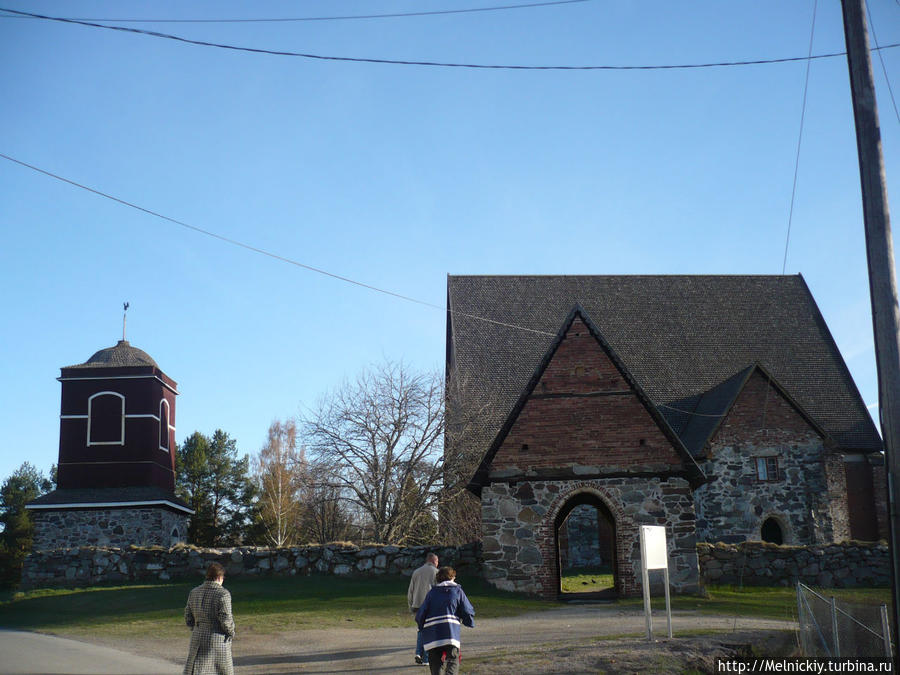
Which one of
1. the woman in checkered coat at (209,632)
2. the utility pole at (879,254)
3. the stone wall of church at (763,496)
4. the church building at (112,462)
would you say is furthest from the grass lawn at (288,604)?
the church building at (112,462)

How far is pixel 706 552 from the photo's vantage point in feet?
75.9

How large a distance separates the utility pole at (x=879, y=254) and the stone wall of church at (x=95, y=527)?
94.3ft

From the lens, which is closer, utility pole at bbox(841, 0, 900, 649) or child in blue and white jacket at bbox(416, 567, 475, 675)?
utility pole at bbox(841, 0, 900, 649)

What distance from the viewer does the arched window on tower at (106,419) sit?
34.9 meters

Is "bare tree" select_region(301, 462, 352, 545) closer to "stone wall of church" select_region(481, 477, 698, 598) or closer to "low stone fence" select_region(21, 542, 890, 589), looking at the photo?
"low stone fence" select_region(21, 542, 890, 589)

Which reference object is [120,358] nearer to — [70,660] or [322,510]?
[322,510]

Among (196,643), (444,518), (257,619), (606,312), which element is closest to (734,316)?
(606,312)

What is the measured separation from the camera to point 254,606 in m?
18.8

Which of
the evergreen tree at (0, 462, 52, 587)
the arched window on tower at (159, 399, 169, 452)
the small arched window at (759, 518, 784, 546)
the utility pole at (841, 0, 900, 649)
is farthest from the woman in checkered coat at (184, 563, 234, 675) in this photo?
the evergreen tree at (0, 462, 52, 587)

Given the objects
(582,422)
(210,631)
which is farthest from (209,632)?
(582,422)

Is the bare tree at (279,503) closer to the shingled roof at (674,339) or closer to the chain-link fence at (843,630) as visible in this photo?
the shingled roof at (674,339)

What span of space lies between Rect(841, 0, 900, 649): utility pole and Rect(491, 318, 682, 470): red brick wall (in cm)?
1147

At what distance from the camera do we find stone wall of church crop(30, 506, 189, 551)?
107 ft

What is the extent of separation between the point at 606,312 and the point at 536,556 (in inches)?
846
